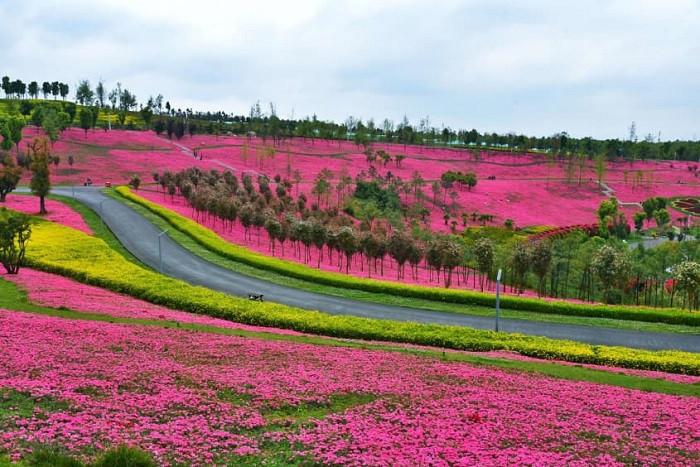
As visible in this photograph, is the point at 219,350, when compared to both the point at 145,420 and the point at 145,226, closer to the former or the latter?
the point at 145,420

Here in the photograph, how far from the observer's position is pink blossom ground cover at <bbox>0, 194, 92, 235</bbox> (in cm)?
5896

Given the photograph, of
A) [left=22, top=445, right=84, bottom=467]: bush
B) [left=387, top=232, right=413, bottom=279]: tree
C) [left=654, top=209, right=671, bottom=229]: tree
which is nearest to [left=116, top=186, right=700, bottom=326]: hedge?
[left=387, top=232, right=413, bottom=279]: tree

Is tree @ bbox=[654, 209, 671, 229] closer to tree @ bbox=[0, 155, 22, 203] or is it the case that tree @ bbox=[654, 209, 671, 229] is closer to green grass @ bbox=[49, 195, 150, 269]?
green grass @ bbox=[49, 195, 150, 269]

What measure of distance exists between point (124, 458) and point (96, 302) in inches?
903

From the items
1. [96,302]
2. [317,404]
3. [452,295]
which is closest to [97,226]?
[96,302]

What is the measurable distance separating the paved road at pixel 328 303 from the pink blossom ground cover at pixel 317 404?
1195cm

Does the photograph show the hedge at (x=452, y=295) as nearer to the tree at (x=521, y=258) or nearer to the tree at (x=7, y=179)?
the tree at (x=521, y=258)

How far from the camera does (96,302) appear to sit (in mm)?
33875

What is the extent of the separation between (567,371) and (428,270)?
3763cm

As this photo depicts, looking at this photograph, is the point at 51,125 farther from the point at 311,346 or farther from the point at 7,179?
the point at 311,346

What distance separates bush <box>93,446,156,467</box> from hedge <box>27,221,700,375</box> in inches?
757

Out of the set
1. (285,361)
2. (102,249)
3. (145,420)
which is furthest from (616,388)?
(102,249)

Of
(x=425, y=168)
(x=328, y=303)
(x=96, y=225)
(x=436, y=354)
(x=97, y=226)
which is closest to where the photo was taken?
(x=436, y=354)

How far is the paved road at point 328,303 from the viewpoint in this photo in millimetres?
34906
